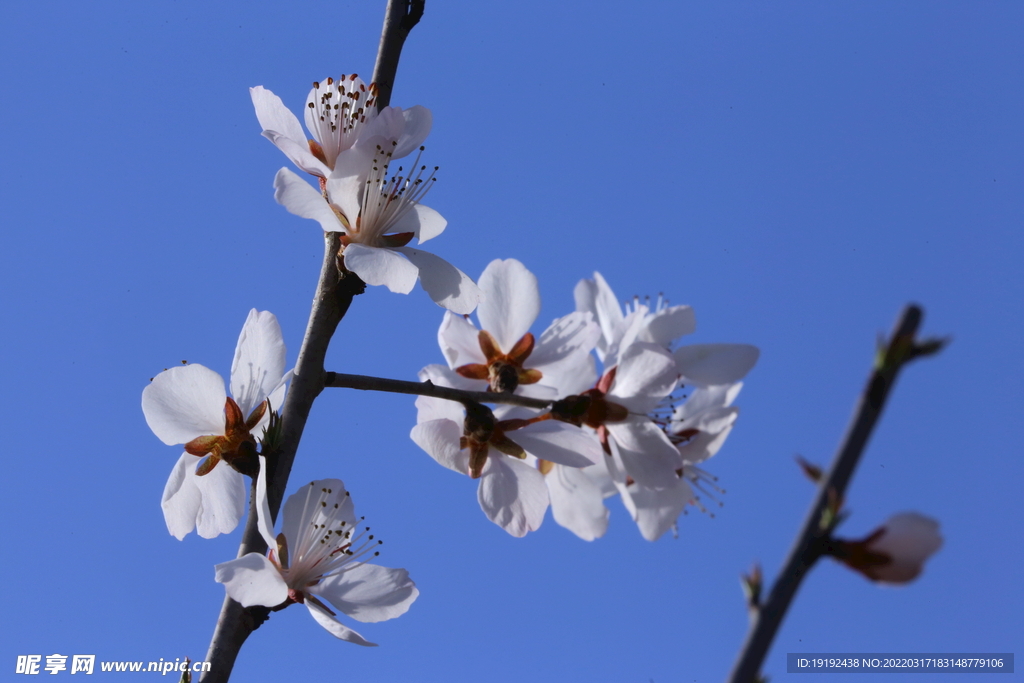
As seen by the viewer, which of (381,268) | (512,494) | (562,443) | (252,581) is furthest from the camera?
(512,494)

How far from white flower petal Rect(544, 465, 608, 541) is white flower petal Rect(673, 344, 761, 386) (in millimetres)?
366

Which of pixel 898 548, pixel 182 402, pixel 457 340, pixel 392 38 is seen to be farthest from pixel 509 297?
pixel 898 548

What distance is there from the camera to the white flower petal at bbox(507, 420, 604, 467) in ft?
4.50

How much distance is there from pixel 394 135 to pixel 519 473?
0.66 meters

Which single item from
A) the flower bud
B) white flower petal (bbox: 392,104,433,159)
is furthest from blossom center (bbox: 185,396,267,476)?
the flower bud

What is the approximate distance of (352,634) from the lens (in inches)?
47.1

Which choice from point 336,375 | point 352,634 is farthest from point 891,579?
Answer: point 336,375

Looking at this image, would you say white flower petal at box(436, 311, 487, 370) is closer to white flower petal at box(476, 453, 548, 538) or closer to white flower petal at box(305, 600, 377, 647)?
white flower petal at box(476, 453, 548, 538)

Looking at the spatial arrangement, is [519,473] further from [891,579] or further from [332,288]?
[891,579]

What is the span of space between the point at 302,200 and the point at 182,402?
42 cm

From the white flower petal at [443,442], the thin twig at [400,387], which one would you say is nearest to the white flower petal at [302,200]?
the thin twig at [400,387]

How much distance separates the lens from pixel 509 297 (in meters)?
1.59

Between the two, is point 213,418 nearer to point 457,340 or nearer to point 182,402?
point 182,402

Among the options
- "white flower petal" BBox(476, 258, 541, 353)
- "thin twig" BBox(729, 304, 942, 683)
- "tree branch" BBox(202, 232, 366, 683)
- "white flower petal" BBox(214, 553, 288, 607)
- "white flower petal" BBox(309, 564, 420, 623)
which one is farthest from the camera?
"white flower petal" BBox(476, 258, 541, 353)
